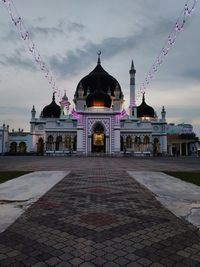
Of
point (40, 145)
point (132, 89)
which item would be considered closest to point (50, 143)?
point (40, 145)

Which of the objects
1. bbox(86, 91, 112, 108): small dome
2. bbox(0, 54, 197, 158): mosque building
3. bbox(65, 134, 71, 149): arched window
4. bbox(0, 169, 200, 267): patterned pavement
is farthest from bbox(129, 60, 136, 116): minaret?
bbox(0, 169, 200, 267): patterned pavement

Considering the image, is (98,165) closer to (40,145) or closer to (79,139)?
(79,139)

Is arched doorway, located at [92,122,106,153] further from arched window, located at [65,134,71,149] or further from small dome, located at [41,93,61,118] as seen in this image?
small dome, located at [41,93,61,118]

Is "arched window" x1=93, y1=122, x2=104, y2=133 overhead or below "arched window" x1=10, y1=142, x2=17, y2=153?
overhead

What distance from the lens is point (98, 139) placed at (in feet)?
215

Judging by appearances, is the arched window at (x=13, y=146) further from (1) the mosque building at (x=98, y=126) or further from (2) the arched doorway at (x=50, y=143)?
(2) the arched doorway at (x=50, y=143)

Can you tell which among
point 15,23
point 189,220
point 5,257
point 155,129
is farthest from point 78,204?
point 155,129

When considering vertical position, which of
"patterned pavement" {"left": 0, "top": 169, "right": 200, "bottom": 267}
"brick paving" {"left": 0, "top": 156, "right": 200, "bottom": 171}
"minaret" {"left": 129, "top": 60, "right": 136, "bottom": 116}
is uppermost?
"minaret" {"left": 129, "top": 60, "right": 136, "bottom": 116}

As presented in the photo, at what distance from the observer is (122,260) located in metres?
3.46

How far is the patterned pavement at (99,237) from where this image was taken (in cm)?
348

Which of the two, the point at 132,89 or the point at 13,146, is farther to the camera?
the point at 13,146

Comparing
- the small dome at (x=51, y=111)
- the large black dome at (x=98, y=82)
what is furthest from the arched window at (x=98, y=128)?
the small dome at (x=51, y=111)

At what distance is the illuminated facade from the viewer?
62.7m

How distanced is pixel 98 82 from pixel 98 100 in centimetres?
779
